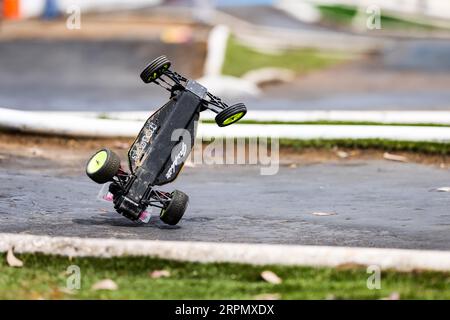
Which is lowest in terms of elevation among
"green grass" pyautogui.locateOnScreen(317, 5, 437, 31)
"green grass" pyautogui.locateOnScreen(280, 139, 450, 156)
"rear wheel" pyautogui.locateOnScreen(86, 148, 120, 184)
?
"rear wheel" pyautogui.locateOnScreen(86, 148, 120, 184)

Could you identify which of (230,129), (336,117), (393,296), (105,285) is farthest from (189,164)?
(393,296)

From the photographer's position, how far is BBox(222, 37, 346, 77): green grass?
71.9ft

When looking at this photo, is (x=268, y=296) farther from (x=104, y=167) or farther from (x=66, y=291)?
(x=104, y=167)

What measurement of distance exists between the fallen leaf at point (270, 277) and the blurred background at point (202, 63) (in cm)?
964

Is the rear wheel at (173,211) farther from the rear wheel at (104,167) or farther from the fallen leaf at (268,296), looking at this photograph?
the fallen leaf at (268,296)

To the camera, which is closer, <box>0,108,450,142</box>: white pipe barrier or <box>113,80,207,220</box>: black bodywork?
<box>113,80,207,220</box>: black bodywork

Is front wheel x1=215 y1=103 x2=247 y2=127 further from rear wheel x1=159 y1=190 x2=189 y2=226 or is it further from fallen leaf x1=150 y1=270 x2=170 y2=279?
fallen leaf x1=150 y1=270 x2=170 y2=279

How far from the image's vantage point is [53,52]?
71.8 ft

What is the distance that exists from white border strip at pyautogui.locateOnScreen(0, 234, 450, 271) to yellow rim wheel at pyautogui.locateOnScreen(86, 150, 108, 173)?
0.99m

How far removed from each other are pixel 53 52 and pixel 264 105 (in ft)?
22.0

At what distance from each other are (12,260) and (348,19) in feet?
122

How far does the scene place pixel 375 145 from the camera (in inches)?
449

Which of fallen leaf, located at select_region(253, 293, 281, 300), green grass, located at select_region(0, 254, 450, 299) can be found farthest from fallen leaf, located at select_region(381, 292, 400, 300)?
fallen leaf, located at select_region(253, 293, 281, 300)
